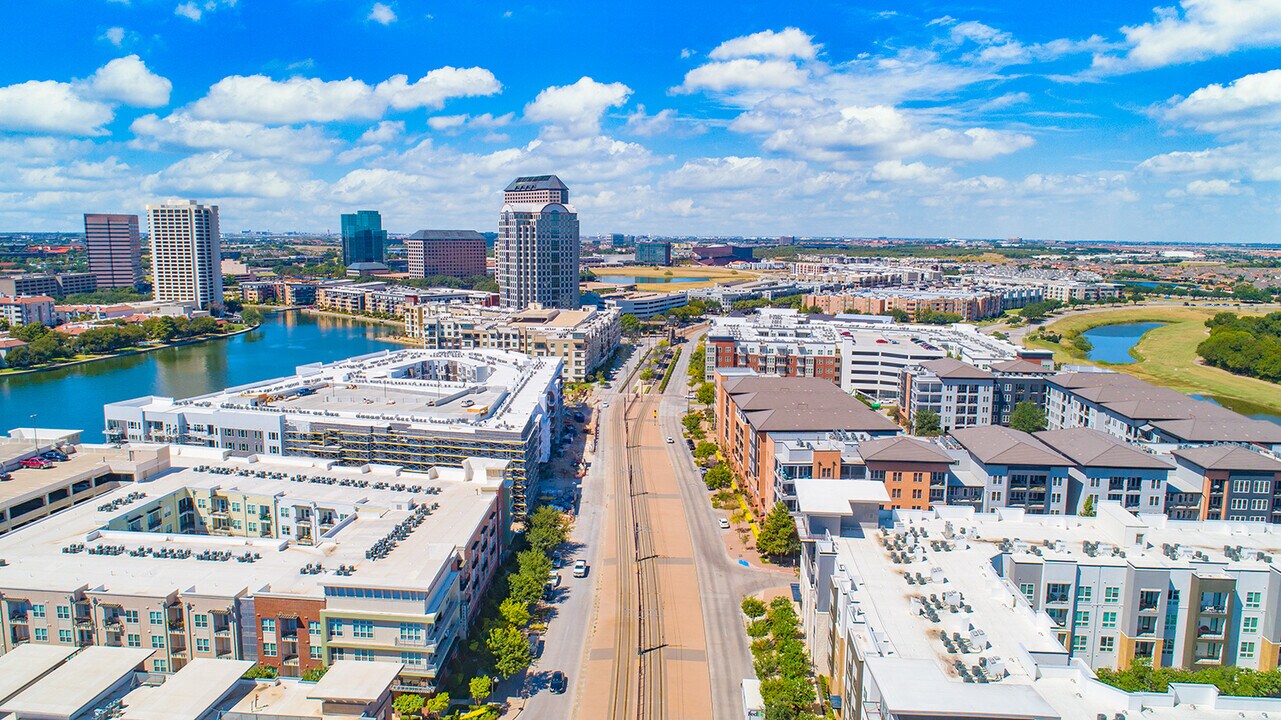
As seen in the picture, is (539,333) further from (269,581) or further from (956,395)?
(269,581)

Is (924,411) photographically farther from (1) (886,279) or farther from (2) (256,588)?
(1) (886,279)

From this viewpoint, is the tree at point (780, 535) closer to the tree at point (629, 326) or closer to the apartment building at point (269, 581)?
the apartment building at point (269, 581)

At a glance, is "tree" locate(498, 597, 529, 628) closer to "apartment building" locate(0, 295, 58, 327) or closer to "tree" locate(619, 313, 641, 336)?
"tree" locate(619, 313, 641, 336)

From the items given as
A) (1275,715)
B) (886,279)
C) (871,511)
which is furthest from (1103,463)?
(886,279)

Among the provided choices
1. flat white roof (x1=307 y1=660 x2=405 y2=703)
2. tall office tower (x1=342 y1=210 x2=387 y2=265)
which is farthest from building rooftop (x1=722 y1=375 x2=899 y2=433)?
tall office tower (x1=342 y1=210 x2=387 y2=265)

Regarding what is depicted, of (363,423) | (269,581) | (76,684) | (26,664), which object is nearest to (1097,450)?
(269,581)

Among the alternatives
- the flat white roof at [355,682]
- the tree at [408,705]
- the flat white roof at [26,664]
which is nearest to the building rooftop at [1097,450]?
the tree at [408,705]
